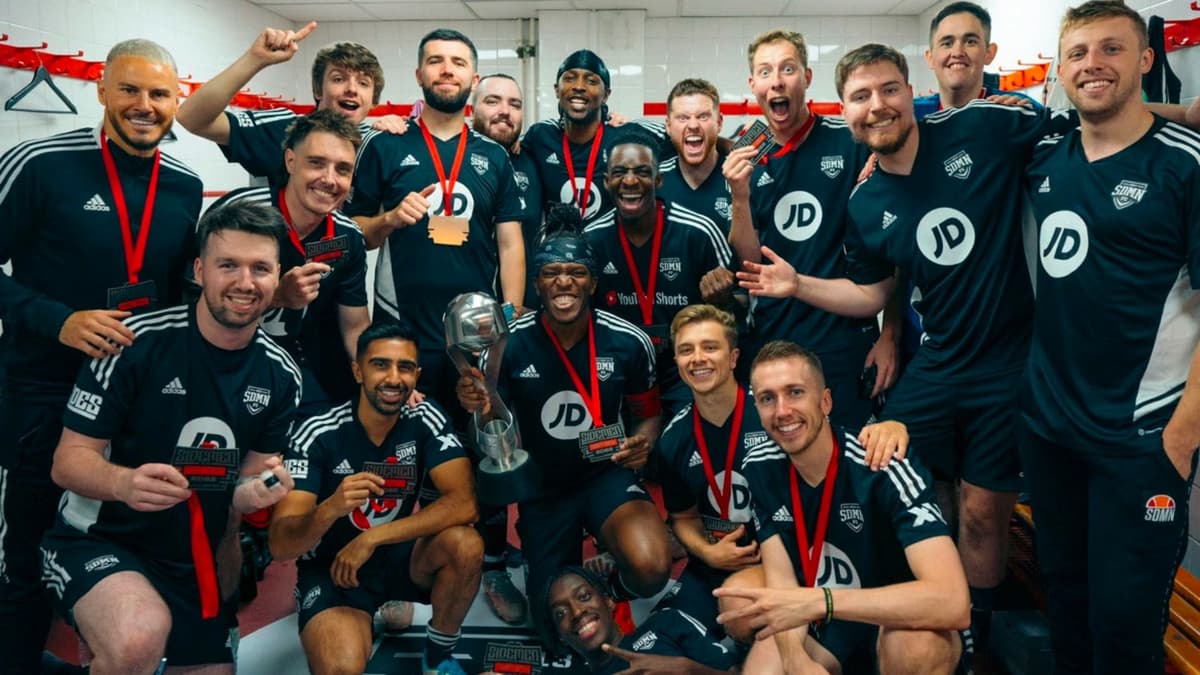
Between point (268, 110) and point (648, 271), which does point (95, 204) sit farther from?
point (648, 271)

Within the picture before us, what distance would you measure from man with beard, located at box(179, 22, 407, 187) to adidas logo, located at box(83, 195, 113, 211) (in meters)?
0.50

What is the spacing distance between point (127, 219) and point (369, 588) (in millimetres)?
1539

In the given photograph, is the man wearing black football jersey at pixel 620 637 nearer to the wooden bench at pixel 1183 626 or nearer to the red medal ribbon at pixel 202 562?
the red medal ribbon at pixel 202 562

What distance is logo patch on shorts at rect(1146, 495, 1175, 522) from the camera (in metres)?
2.37

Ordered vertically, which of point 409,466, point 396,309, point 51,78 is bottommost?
point 409,466

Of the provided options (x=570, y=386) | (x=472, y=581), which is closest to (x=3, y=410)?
(x=472, y=581)

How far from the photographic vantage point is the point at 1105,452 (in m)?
2.44

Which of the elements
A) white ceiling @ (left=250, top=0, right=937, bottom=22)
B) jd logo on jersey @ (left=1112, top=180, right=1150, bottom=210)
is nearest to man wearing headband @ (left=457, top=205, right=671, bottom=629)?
jd logo on jersey @ (left=1112, top=180, right=1150, bottom=210)

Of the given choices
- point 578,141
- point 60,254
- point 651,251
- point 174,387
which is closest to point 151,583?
point 174,387

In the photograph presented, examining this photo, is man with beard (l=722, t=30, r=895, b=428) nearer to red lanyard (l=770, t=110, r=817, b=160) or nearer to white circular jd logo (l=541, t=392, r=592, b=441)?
red lanyard (l=770, t=110, r=817, b=160)

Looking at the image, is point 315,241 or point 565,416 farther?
point 565,416

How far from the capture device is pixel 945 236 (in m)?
2.85

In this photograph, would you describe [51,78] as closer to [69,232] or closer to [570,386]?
[69,232]

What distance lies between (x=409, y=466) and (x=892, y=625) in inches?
68.0
